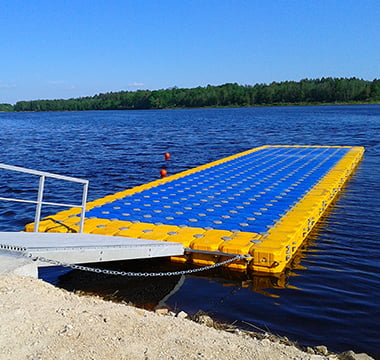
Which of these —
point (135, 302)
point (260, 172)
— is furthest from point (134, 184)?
point (135, 302)

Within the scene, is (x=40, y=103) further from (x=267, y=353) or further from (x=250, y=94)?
(x=267, y=353)

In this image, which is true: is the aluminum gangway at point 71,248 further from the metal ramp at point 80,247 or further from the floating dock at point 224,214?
the floating dock at point 224,214

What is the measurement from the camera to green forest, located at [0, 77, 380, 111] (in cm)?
12056

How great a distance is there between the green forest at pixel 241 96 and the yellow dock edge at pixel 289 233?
114m

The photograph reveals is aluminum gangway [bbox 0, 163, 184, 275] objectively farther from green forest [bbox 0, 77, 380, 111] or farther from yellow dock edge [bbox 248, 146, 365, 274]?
green forest [bbox 0, 77, 380, 111]

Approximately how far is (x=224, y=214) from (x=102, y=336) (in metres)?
4.71

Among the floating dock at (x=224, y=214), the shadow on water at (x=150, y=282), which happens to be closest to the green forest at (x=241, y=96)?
the floating dock at (x=224, y=214)

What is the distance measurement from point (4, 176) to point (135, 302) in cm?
1367

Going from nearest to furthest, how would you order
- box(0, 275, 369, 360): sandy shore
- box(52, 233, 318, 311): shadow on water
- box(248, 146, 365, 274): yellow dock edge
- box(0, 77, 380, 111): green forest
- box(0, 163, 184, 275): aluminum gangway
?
box(0, 275, 369, 360): sandy shore
box(0, 163, 184, 275): aluminum gangway
box(52, 233, 318, 311): shadow on water
box(248, 146, 365, 274): yellow dock edge
box(0, 77, 380, 111): green forest

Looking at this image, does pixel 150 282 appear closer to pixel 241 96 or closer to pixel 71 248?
pixel 71 248

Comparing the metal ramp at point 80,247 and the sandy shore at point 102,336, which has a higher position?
the metal ramp at point 80,247

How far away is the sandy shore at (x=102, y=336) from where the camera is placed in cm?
344

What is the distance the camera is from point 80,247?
538cm

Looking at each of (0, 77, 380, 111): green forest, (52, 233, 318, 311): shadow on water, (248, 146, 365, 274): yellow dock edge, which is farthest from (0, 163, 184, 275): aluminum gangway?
(0, 77, 380, 111): green forest
